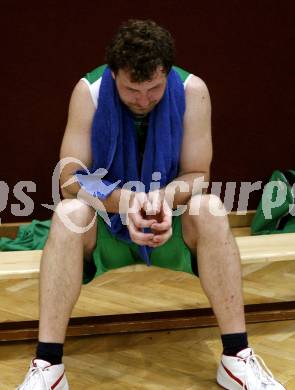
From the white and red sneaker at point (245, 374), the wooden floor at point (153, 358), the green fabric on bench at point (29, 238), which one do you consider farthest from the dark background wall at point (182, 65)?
the white and red sneaker at point (245, 374)

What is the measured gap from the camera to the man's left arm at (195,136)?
2037 millimetres

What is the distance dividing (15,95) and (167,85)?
134 centimetres

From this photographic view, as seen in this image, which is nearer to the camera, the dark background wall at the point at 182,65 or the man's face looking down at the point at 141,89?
the man's face looking down at the point at 141,89

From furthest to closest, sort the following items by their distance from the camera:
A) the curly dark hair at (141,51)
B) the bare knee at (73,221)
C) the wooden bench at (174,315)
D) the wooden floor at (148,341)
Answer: the wooden bench at (174,315) < the wooden floor at (148,341) < the bare knee at (73,221) < the curly dark hair at (141,51)

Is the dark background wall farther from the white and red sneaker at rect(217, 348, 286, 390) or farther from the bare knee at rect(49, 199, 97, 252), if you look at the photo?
the white and red sneaker at rect(217, 348, 286, 390)

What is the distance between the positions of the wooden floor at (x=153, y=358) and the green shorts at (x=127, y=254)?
25 centimetres

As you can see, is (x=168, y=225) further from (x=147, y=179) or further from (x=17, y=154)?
(x=17, y=154)

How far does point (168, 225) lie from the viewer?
186 centimetres

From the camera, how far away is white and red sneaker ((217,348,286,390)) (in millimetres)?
1897

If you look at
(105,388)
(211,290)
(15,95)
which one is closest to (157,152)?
(211,290)

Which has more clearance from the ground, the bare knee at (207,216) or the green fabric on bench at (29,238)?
the bare knee at (207,216)

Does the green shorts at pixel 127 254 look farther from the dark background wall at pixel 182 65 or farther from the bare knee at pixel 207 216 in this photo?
the dark background wall at pixel 182 65

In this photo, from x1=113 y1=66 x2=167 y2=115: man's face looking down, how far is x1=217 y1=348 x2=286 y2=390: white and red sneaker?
681 mm

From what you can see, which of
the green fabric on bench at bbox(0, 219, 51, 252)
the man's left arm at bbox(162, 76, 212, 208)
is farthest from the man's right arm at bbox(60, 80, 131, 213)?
the green fabric on bench at bbox(0, 219, 51, 252)
